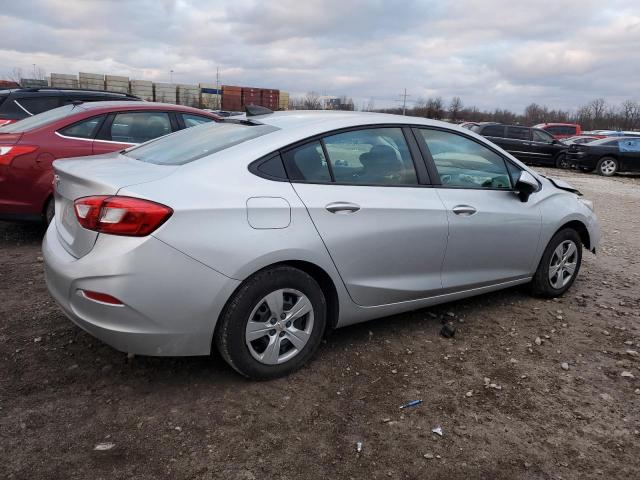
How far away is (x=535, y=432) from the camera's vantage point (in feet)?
9.27

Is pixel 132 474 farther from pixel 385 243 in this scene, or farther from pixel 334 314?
pixel 385 243

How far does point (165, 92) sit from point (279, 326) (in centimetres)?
6984

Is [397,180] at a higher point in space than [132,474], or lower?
higher

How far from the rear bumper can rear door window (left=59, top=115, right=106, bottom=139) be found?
10.7 feet

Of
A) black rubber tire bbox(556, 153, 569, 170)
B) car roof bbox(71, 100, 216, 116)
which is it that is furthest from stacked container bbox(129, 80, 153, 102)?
car roof bbox(71, 100, 216, 116)

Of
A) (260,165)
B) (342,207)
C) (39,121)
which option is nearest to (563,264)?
(342,207)

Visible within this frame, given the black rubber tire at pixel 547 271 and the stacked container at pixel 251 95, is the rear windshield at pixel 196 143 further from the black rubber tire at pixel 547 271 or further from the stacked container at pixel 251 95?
the stacked container at pixel 251 95

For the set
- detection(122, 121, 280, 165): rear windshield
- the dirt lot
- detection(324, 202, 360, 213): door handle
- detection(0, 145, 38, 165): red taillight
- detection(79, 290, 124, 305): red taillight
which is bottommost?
the dirt lot

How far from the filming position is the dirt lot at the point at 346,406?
248cm

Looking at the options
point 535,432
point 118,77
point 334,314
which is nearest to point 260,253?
point 334,314

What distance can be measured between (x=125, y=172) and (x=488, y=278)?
275cm

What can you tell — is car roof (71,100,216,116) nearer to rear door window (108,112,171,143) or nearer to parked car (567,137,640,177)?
rear door window (108,112,171,143)

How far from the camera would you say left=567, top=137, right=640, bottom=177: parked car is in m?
18.7

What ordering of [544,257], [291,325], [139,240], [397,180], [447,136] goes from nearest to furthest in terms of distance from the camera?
[139,240], [291,325], [397,180], [447,136], [544,257]
